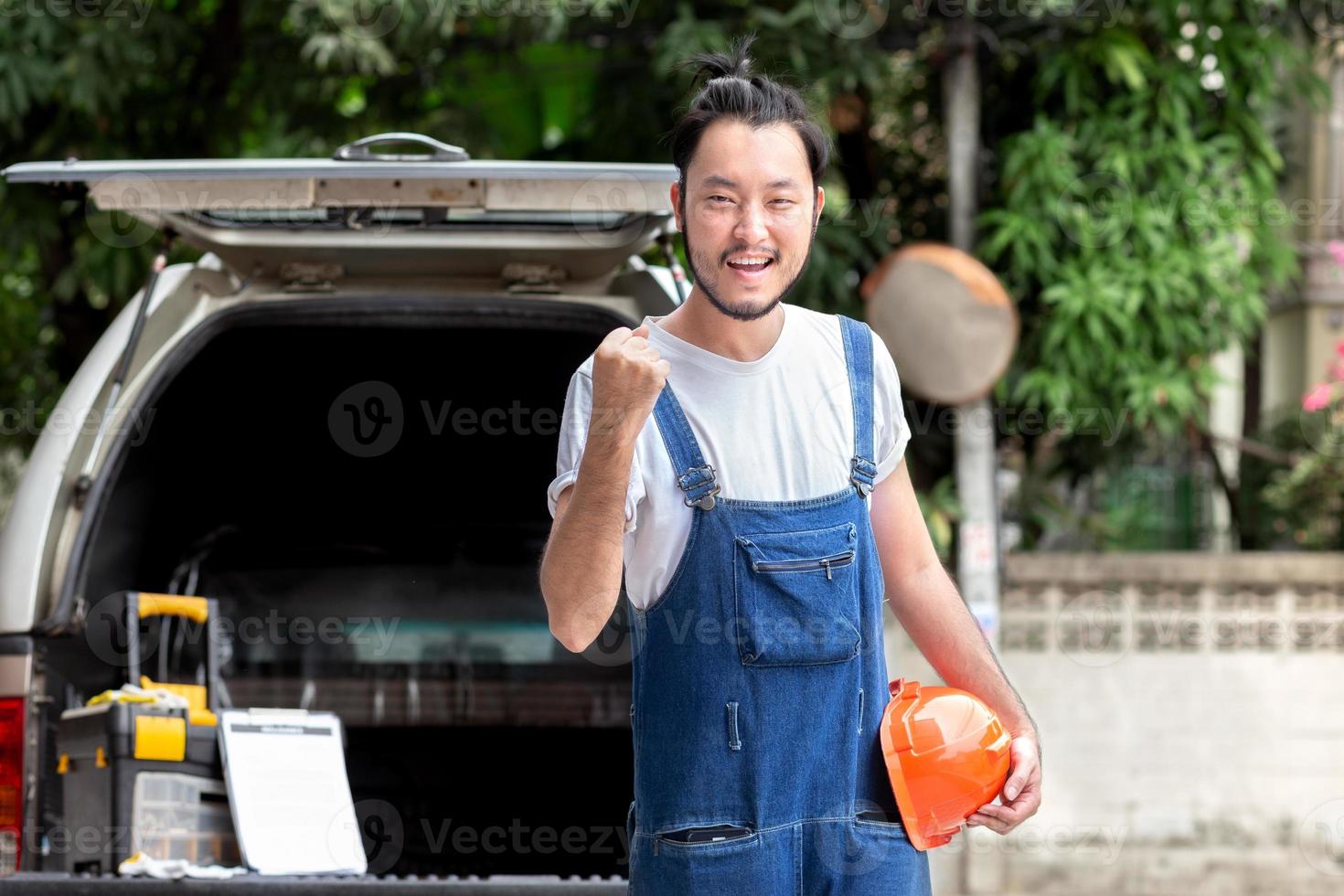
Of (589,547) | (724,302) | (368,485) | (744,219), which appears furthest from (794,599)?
(368,485)

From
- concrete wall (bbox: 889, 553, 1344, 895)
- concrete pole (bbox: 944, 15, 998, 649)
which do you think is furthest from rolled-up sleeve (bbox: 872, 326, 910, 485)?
concrete wall (bbox: 889, 553, 1344, 895)

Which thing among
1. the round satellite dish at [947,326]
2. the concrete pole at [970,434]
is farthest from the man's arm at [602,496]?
the concrete pole at [970,434]

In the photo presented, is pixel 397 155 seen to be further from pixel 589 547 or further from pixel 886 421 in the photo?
pixel 589 547

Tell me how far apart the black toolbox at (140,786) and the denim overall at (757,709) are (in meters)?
1.55

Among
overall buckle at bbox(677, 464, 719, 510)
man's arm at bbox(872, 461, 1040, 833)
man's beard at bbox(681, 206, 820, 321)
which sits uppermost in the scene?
man's beard at bbox(681, 206, 820, 321)

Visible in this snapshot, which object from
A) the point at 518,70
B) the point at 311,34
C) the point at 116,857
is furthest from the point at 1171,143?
the point at 116,857

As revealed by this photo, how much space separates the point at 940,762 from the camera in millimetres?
2291

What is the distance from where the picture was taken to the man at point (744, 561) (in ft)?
7.26

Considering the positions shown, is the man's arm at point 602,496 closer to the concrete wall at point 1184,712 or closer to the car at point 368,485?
the car at point 368,485

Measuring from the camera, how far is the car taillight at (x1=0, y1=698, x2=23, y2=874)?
334 cm

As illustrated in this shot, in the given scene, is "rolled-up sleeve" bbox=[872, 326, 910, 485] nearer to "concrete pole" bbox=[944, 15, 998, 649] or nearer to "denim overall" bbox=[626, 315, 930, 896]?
"denim overall" bbox=[626, 315, 930, 896]

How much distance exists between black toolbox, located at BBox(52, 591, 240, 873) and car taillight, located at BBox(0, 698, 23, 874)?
0.43 ft

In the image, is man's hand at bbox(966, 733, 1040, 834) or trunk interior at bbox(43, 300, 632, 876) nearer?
man's hand at bbox(966, 733, 1040, 834)

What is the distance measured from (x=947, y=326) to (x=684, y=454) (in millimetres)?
5137
